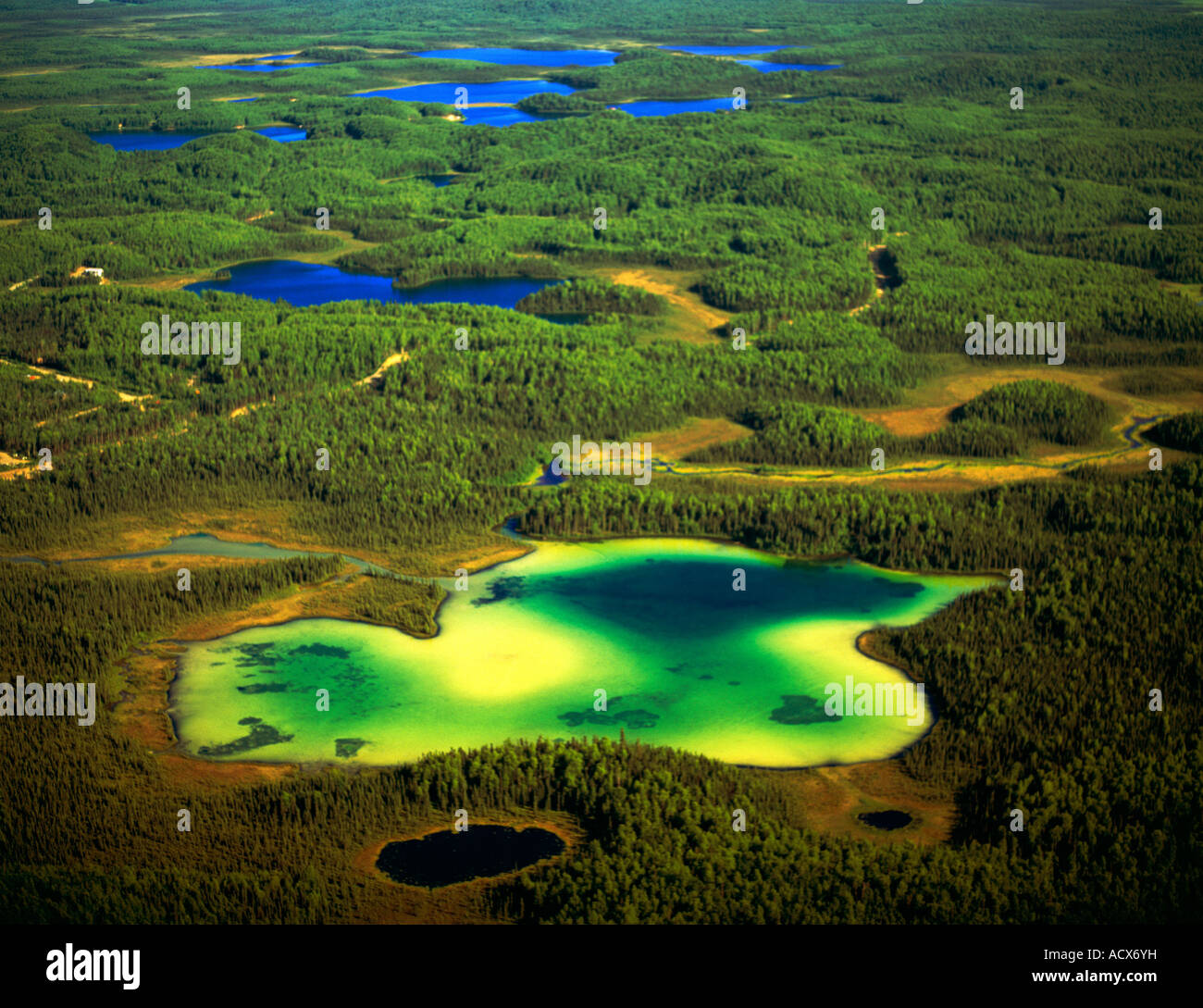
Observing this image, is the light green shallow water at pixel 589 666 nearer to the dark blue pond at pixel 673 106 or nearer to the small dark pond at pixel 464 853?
the small dark pond at pixel 464 853

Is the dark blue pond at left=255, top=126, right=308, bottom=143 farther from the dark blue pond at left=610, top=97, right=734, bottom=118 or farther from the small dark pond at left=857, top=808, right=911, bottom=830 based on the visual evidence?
the small dark pond at left=857, top=808, right=911, bottom=830

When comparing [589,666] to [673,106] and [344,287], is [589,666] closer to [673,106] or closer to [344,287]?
[344,287]

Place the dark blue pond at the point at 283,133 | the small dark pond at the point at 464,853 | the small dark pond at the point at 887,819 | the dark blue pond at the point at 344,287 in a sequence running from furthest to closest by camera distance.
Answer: the dark blue pond at the point at 283,133
the dark blue pond at the point at 344,287
the small dark pond at the point at 887,819
the small dark pond at the point at 464,853

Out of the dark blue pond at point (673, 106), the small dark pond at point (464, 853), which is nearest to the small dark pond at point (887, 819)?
the small dark pond at point (464, 853)

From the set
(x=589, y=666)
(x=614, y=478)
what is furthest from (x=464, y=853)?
(x=614, y=478)

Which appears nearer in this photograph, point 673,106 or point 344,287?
point 344,287
